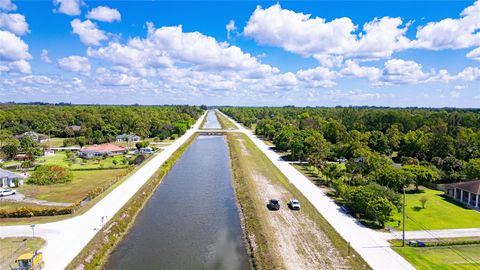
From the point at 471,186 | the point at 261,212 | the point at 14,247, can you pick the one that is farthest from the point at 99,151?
the point at 471,186

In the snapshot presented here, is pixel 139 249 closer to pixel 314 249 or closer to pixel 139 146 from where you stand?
pixel 314 249

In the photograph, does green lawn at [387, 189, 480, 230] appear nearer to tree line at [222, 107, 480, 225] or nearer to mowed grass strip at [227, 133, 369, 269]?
tree line at [222, 107, 480, 225]

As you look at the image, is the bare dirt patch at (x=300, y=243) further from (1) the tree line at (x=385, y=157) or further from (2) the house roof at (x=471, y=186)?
(2) the house roof at (x=471, y=186)

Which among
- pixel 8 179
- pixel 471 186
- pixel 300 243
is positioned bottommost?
pixel 300 243

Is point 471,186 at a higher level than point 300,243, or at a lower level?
higher

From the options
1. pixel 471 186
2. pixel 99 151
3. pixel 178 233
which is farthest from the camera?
pixel 99 151

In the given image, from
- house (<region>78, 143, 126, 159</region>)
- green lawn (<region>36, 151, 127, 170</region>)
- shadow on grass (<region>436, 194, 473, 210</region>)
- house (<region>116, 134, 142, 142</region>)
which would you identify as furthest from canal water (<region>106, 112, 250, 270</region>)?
house (<region>116, 134, 142, 142</region>)

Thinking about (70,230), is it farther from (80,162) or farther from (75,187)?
(80,162)

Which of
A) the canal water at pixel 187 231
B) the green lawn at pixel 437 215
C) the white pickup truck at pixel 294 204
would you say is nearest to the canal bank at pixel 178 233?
the canal water at pixel 187 231
